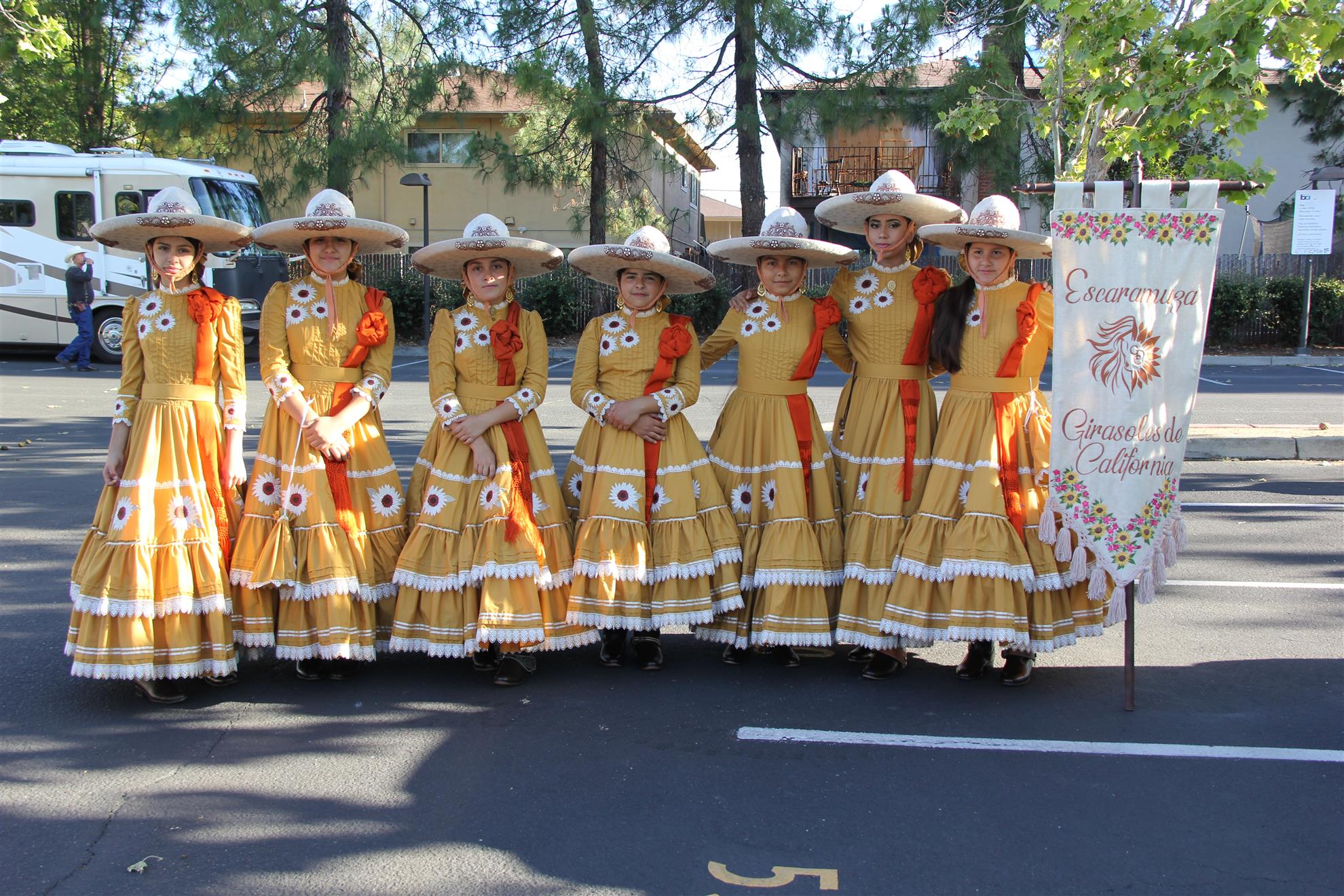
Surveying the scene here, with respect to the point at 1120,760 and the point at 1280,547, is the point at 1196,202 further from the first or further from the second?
the point at 1280,547

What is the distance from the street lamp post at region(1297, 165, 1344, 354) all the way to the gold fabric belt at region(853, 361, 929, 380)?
A: 18339mm

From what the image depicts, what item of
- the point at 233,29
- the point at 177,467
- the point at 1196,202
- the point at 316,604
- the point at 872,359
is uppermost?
the point at 233,29

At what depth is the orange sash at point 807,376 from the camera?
479 cm

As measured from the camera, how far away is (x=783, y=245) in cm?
467

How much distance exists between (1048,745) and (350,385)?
10.2ft

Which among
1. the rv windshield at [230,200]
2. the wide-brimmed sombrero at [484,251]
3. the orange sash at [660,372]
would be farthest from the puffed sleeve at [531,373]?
the rv windshield at [230,200]

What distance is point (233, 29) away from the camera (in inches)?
677

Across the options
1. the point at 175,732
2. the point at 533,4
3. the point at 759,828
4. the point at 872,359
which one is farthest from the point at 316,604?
the point at 533,4

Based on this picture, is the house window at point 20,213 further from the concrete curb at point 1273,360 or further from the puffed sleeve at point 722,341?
the concrete curb at point 1273,360

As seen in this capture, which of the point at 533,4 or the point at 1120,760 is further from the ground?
the point at 533,4

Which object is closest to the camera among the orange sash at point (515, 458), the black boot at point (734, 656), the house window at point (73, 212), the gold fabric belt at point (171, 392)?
the gold fabric belt at point (171, 392)

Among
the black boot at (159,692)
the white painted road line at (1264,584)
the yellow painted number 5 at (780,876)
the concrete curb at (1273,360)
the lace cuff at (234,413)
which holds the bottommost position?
the yellow painted number 5 at (780,876)

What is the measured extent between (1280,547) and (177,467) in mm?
6329

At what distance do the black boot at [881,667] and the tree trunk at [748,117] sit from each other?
40.0ft
